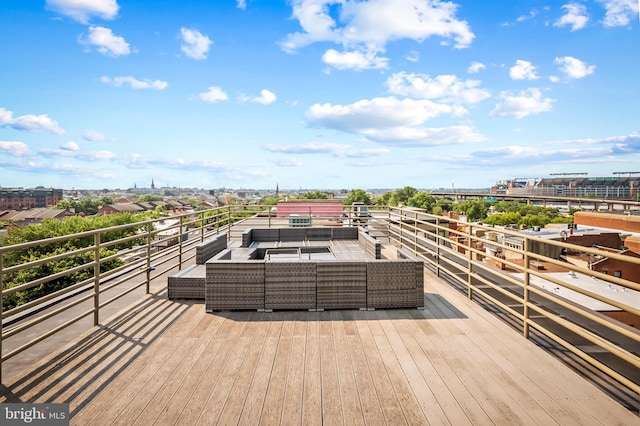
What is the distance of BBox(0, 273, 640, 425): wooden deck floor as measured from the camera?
1.86 meters

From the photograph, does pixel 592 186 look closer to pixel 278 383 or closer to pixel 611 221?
pixel 611 221

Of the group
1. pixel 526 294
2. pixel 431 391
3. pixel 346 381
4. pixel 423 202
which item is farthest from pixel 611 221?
pixel 423 202

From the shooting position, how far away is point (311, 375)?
2.28 metres

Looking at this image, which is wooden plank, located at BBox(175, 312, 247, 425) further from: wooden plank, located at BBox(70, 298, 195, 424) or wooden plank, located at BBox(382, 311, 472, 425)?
wooden plank, located at BBox(382, 311, 472, 425)

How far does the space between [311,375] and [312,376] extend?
0.06ft

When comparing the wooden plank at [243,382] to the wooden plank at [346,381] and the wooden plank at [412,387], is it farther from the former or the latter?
the wooden plank at [412,387]

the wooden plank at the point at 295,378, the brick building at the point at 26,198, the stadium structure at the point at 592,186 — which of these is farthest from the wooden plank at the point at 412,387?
the brick building at the point at 26,198

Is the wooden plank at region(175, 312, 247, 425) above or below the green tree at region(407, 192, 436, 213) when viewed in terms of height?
below

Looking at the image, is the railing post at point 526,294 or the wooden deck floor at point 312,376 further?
the railing post at point 526,294

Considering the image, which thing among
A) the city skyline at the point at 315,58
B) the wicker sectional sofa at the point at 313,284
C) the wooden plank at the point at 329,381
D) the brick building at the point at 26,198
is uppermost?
the city skyline at the point at 315,58

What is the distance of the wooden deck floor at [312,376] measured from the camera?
1.86 metres

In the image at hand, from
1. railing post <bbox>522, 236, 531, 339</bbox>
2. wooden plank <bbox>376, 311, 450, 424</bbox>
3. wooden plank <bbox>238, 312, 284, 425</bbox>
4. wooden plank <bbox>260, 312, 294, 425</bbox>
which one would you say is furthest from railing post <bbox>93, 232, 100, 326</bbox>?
railing post <bbox>522, 236, 531, 339</bbox>

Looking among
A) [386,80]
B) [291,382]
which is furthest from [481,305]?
[386,80]

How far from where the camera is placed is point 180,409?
1898 millimetres
